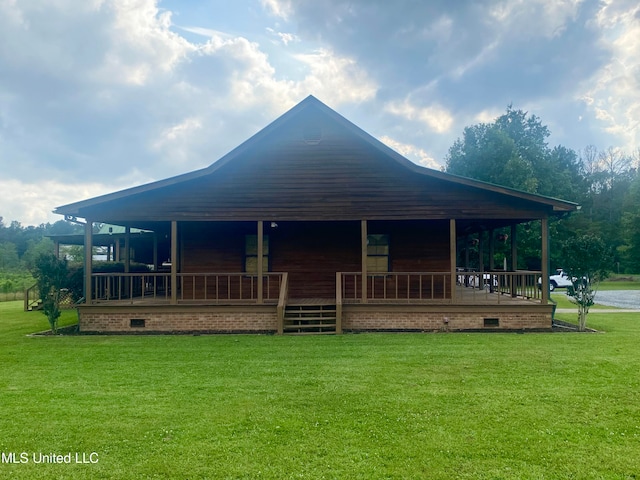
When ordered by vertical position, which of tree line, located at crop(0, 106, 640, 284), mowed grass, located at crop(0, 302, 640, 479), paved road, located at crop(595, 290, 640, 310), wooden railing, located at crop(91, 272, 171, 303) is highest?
tree line, located at crop(0, 106, 640, 284)

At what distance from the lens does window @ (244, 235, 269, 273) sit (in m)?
13.8

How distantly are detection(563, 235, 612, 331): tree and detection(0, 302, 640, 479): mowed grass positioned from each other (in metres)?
3.19

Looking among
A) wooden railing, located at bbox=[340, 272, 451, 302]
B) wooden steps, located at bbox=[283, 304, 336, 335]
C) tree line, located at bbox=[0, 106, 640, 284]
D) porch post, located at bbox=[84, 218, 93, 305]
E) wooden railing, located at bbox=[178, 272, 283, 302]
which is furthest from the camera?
tree line, located at bbox=[0, 106, 640, 284]

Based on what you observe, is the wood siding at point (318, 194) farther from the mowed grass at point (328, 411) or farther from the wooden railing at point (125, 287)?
the mowed grass at point (328, 411)

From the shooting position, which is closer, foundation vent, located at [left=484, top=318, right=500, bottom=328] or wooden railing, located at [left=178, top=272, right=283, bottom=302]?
foundation vent, located at [left=484, top=318, right=500, bottom=328]

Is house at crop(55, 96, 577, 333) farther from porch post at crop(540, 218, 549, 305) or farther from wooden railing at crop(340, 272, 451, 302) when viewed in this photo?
wooden railing at crop(340, 272, 451, 302)

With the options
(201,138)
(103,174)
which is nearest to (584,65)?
(201,138)

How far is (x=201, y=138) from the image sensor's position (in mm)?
23359

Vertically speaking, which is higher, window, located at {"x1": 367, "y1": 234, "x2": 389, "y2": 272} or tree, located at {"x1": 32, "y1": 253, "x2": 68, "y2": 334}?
window, located at {"x1": 367, "y1": 234, "x2": 389, "y2": 272}

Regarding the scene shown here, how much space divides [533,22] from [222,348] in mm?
20025

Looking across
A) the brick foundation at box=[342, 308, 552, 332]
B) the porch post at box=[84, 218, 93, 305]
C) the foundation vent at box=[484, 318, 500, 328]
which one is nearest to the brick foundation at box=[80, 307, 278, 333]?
the porch post at box=[84, 218, 93, 305]

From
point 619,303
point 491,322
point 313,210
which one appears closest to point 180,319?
point 313,210

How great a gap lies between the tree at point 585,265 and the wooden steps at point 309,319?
6934 millimetres

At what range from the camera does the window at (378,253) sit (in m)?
13.8
